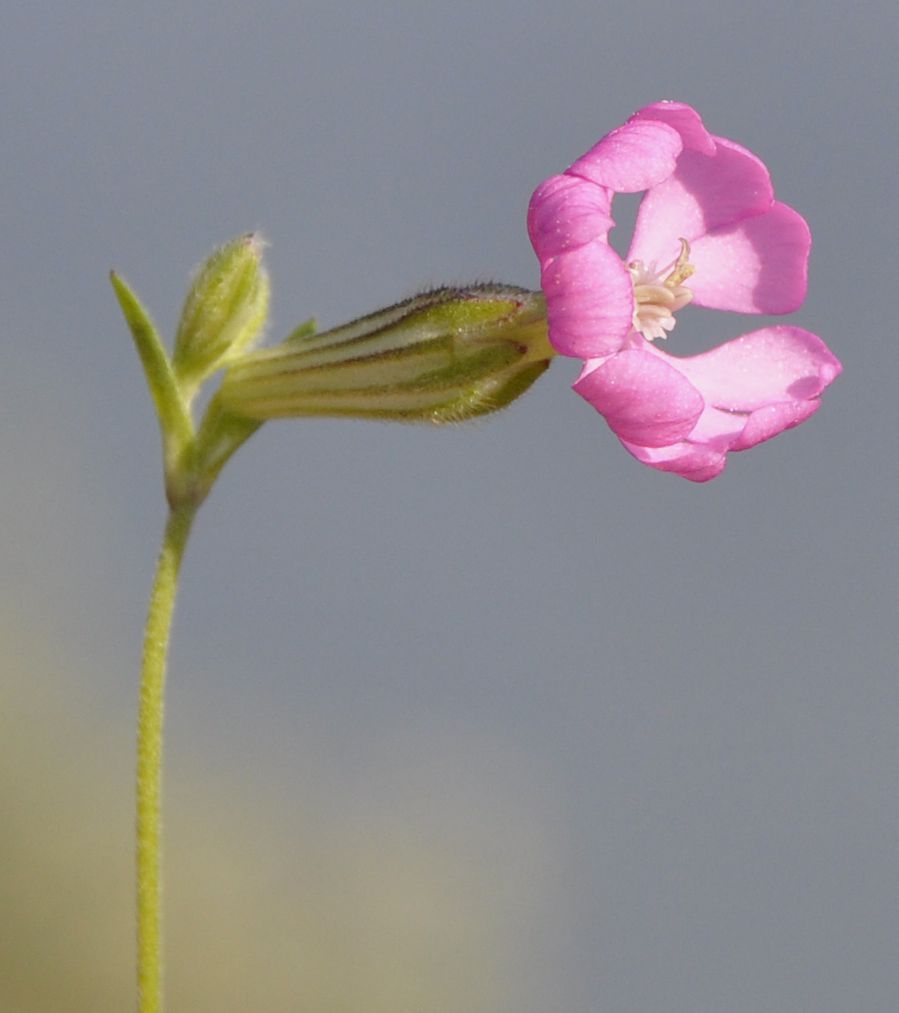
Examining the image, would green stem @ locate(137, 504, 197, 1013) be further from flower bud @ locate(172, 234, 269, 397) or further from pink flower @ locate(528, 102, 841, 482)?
pink flower @ locate(528, 102, 841, 482)

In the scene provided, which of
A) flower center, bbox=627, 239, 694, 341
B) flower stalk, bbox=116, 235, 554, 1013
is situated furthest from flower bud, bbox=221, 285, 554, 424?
flower center, bbox=627, 239, 694, 341

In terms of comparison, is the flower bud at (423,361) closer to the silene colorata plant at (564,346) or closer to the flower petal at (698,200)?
the silene colorata plant at (564,346)

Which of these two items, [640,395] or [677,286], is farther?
Result: [677,286]

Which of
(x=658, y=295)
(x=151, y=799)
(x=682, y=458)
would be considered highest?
(x=658, y=295)

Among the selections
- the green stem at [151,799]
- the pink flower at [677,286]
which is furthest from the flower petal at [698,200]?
the green stem at [151,799]

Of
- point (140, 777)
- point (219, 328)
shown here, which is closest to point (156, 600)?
point (140, 777)

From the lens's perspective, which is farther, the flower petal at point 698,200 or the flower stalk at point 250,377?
the flower petal at point 698,200

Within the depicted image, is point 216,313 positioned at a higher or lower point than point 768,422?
higher

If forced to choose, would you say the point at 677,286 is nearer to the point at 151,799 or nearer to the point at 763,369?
the point at 763,369

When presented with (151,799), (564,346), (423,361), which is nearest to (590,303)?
(564,346)
